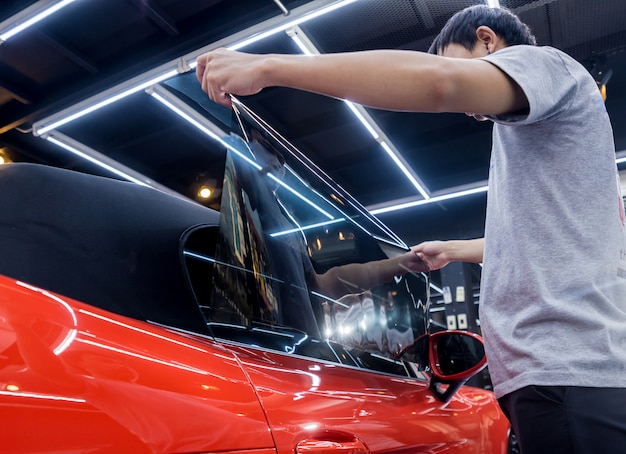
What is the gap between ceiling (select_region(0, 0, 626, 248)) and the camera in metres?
3.70

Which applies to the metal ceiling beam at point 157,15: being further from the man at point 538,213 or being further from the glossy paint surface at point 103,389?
the glossy paint surface at point 103,389

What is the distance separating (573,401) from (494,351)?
178mm

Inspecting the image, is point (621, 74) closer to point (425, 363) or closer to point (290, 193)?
point (425, 363)

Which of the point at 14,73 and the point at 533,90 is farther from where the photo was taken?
the point at 14,73

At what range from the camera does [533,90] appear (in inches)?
33.1

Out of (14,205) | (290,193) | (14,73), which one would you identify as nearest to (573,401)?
(290,193)

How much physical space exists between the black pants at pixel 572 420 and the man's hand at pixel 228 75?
2.35 feet

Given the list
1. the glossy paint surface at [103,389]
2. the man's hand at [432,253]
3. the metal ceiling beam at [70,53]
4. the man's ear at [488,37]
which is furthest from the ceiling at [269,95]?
the glossy paint surface at [103,389]

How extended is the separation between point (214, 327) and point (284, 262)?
0.17 meters

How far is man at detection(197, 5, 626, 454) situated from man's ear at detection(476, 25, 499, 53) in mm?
175

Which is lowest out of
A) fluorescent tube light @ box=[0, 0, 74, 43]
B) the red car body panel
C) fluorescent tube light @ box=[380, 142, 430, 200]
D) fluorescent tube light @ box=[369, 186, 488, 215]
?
the red car body panel

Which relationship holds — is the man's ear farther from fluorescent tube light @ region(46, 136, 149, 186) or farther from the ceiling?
fluorescent tube light @ region(46, 136, 149, 186)

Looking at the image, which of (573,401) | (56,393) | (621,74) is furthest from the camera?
(621,74)

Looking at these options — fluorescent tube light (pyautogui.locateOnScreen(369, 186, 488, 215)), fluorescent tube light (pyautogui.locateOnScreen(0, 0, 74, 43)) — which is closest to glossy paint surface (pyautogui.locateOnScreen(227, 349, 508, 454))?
fluorescent tube light (pyautogui.locateOnScreen(0, 0, 74, 43))
